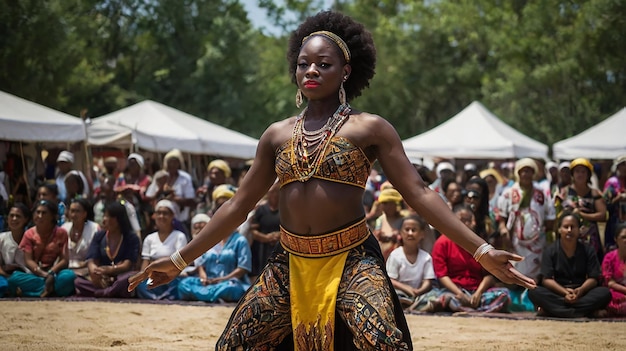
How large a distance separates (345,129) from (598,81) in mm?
23168

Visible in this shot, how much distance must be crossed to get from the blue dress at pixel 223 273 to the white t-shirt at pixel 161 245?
0.35m

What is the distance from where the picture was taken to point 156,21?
106 ft

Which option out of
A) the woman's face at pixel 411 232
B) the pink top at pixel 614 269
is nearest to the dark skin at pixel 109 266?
the woman's face at pixel 411 232

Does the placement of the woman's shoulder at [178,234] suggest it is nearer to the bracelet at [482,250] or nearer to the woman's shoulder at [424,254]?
the woman's shoulder at [424,254]

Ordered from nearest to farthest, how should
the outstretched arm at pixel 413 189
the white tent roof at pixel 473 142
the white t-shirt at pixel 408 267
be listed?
the outstretched arm at pixel 413 189
the white t-shirt at pixel 408 267
the white tent roof at pixel 473 142

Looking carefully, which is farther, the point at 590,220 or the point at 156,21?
the point at 156,21

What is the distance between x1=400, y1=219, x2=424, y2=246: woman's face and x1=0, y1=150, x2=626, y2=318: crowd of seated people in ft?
0.05

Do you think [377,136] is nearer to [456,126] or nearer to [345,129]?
[345,129]

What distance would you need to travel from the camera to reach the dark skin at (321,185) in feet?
14.1

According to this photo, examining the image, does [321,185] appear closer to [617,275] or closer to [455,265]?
[455,265]

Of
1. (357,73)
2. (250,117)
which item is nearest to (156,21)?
(250,117)

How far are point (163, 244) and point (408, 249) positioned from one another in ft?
9.67

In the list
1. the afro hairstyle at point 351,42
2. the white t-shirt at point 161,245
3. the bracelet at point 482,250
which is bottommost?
the white t-shirt at point 161,245

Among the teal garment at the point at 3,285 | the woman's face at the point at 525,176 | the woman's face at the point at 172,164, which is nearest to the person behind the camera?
the teal garment at the point at 3,285
